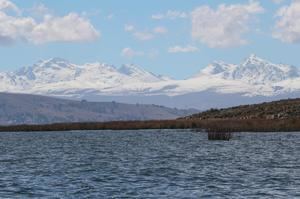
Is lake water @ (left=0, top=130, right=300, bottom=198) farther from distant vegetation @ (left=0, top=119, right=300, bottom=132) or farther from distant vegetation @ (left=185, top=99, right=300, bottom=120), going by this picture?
distant vegetation @ (left=185, top=99, right=300, bottom=120)

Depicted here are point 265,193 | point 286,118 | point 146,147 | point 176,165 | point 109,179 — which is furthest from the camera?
point 286,118

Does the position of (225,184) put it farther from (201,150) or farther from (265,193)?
(201,150)

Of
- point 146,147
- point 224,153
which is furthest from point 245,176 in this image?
point 146,147

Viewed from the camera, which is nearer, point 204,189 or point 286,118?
point 204,189

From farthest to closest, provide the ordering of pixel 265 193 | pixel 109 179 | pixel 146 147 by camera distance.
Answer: pixel 146 147, pixel 109 179, pixel 265 193

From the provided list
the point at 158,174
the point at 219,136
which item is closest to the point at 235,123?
the point at 219,136

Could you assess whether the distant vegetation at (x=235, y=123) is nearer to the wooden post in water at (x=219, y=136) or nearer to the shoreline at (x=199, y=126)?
the shoreline at (x=199, y=126)

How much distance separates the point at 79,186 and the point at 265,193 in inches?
498

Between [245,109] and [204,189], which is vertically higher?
[245,109]

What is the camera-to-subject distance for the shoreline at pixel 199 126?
391 ft

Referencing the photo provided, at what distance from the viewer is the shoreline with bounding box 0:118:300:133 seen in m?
119

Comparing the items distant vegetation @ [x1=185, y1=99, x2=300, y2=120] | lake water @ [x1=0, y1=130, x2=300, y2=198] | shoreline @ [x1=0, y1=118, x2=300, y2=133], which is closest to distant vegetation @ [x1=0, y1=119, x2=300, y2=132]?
shoreline @ [x1=0, y1=118, x2=300, y2=133]

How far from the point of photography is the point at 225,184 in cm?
4528

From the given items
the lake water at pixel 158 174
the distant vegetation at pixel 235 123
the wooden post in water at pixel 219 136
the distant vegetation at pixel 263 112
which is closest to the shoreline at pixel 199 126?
the distant vegetation at pixel 235 123
